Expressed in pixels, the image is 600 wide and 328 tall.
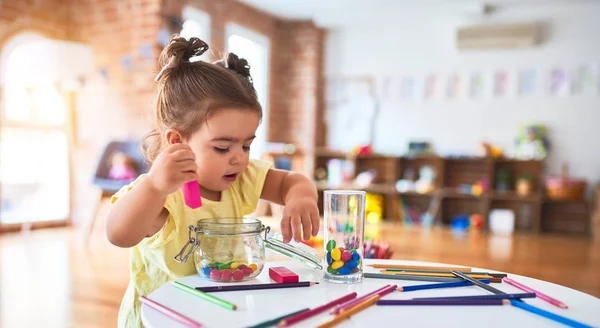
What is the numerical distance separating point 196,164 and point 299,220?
0.17 metres

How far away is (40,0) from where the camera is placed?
392 cm

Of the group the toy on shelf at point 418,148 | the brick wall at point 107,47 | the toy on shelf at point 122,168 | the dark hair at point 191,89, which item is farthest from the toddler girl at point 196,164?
the toy on shelf at point 418,148

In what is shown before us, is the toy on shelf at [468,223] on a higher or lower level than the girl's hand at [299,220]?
lower

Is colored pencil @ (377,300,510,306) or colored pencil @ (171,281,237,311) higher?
colored pencil @ (171,281,237,311)

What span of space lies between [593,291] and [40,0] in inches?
170

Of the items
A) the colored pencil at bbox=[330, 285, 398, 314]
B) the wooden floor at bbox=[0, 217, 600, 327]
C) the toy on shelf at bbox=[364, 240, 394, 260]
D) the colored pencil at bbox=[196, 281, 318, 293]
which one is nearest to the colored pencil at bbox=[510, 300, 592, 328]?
the colored pencil at bbox=[330, 285, 398, 314]

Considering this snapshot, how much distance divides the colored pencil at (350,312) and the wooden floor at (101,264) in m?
1.40

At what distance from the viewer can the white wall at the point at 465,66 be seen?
4.62 m

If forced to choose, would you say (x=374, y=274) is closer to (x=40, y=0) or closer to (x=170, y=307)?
(x=170, y=307)

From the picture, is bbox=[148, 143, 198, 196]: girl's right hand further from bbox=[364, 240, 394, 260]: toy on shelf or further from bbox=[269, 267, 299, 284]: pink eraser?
bbox=[364, 240, 394, 260]: toy on shelf

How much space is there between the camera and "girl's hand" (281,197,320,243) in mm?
704

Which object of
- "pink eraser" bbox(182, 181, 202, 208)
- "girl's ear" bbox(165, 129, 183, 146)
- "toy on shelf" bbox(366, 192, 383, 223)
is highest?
"girl's ear" bbox(165, 129, 183, 146)

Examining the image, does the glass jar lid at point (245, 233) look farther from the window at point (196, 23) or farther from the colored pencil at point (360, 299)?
the window at point (196, 23)

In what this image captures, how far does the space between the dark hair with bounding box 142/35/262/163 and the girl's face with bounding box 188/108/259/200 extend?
1cm
